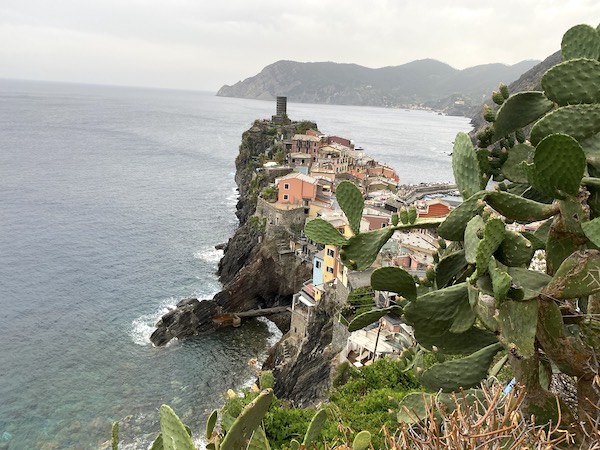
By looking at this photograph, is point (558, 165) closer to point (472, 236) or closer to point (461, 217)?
point (472, 236)

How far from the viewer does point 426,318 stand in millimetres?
3939

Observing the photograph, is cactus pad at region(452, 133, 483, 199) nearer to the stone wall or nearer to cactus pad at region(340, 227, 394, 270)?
cactus pad at region(340, 227, 394, 270)

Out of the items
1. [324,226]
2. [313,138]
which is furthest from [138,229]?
[324,226]

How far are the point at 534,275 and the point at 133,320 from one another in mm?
32894

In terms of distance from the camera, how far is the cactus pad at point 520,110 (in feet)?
14.3

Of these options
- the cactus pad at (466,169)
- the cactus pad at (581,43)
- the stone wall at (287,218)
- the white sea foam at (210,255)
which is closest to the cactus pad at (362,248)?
the cactus pad at (466,169)

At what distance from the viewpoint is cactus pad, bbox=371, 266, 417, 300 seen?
4.07m

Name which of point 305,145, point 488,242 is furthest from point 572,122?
point 305,145

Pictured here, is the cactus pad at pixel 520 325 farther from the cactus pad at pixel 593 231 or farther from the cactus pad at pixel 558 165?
the cactus pad at pixel 558 165

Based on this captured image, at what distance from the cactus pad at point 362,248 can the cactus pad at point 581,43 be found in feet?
7.15

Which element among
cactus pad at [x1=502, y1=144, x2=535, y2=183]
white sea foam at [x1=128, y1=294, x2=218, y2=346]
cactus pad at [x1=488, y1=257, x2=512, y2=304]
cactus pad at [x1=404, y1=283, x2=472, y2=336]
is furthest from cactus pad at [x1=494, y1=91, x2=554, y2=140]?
white sea foam at [x1=128, y1=294, x2=218, y2=346]

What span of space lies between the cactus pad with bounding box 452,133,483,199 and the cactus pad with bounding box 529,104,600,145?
582mm

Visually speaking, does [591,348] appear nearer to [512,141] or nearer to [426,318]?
[426,318]

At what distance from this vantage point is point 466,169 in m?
4.17
